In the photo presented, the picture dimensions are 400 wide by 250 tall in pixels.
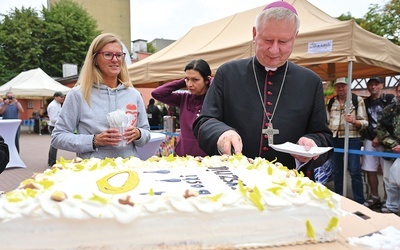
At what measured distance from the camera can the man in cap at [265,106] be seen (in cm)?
168

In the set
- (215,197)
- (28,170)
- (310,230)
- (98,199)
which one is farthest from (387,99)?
(28,170)

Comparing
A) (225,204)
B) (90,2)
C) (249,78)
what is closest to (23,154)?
(249,78)

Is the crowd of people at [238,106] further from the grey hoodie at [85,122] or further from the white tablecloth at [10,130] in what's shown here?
the white tablecloth at [10,130]

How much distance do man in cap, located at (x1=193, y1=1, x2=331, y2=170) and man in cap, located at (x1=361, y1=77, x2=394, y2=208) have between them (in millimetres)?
3199

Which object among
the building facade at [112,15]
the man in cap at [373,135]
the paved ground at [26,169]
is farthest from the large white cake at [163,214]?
the building facade at [112,15]

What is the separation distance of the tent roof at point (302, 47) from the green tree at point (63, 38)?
1954cm

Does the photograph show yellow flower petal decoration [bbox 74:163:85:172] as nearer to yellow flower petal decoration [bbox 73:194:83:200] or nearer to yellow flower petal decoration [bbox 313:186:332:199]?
yellow flower petal decoration [bbox 73:194:83:200]

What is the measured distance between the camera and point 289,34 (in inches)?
60.7

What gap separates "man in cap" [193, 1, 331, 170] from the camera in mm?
1681

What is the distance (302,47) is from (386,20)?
42.4 feet

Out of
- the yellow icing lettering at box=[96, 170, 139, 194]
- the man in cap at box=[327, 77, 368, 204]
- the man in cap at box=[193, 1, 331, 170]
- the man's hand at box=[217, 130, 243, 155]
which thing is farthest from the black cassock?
the man in cap at box=[327, 77, 368, 204]

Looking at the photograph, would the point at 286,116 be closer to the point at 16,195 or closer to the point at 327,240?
the point at 327,240

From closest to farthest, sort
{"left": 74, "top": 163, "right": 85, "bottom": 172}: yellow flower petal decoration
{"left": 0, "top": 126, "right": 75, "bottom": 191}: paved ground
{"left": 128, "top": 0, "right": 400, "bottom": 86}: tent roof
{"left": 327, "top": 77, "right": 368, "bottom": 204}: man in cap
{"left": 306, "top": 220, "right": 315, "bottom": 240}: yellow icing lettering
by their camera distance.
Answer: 1. {"left": 306, "top": 220, "right": 315, "bottom": 240}: yellow icing lettering
2. {"left": 74, "top": 163, "right": 85, "bottom": 172}: yellow flower petal decoration
3. {"left": 128, "top": 0, "right": 400, "bottom": 86}: tent roof
4. {"left": 327, "top": 77, "right": 368, "bottom": 204}: man in cap
5. {"left": 0, "top": 126, "right": 75, "bottom": 191}: paved ground

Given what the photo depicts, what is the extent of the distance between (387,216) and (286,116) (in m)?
0.69
